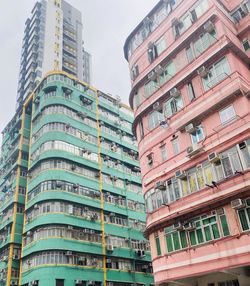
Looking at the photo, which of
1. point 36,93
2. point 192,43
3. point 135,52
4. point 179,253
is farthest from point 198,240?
point 36,93

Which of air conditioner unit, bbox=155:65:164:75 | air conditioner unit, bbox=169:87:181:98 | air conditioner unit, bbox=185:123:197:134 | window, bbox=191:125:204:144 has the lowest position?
window, bbox=191:125:204:144

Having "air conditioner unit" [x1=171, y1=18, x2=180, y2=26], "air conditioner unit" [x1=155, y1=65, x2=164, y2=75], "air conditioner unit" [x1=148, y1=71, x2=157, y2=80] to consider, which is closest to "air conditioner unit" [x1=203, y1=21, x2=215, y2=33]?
"air conditioner unit" [x1=171, y1=18, x2=180, y2=26]

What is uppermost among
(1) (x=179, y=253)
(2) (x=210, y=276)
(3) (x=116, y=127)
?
(3) (x=116, y=127)

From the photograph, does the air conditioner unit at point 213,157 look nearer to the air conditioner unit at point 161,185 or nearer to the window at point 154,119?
the air conditioner unit at point 161,185

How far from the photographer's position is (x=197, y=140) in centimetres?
1809

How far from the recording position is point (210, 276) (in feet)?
53.6

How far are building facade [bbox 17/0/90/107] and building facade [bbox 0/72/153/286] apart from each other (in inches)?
825

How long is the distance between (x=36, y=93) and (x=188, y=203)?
31792mm

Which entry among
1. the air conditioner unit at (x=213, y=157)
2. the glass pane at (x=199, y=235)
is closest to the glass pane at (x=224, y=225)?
the glass pane at (x=199, y=235)

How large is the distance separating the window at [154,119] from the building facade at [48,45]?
147 feet

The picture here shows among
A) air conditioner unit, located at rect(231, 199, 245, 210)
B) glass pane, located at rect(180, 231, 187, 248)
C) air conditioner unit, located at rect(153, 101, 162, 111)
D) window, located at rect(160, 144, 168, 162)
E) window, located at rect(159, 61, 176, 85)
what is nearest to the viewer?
air conditioner unit, located at rect(231, 199, 245, 210)

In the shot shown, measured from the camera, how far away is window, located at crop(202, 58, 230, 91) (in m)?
17.6

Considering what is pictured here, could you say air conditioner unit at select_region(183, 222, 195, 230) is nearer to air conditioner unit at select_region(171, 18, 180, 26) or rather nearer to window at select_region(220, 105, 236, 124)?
window at select_region(220, 105, 236, 124)

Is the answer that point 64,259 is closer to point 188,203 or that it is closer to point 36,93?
point 188,203
